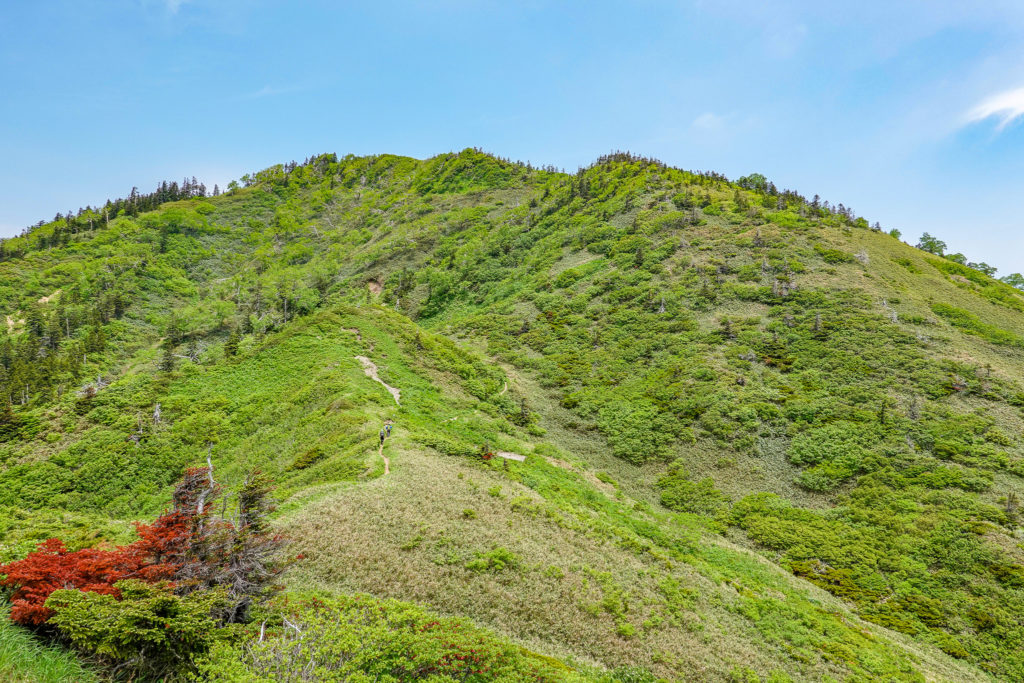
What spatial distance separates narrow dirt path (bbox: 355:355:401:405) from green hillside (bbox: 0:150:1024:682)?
1.42 ft

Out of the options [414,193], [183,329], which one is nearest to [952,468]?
[183,329]

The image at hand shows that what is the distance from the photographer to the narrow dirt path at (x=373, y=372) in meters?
39.7

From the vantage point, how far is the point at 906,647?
72.6ft

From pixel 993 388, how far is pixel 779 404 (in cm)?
1807

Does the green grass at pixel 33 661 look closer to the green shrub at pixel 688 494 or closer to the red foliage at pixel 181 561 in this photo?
the red foliage at pixel 181 561

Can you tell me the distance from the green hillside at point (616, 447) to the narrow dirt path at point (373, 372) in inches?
17.1

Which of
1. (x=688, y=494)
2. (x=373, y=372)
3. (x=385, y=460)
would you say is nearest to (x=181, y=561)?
(x=385, y=460)

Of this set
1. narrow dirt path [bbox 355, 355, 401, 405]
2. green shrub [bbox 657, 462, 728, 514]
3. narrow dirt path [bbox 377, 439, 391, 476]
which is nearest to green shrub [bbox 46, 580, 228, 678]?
narrow dirt path [bbox 377, 439, 391, 476]

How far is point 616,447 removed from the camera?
4481 centimetres

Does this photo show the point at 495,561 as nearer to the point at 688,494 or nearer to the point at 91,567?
the point at 91,567

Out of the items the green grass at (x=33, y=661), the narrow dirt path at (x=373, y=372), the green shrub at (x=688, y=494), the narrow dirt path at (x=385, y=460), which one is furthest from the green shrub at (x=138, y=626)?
the green shrub at (x=688, y=494)

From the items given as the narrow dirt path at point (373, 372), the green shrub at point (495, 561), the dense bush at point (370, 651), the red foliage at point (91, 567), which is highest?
the narrow dirt path at point (373, 372)

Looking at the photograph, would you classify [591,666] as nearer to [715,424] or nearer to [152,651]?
[152,651]

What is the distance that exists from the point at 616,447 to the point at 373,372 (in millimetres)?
24258
